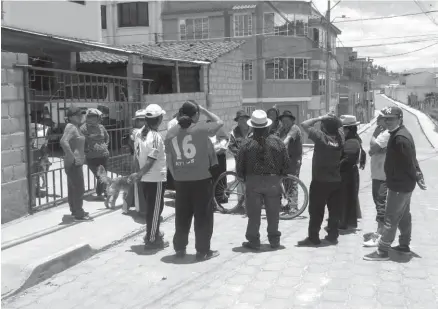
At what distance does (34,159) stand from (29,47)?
264 inches

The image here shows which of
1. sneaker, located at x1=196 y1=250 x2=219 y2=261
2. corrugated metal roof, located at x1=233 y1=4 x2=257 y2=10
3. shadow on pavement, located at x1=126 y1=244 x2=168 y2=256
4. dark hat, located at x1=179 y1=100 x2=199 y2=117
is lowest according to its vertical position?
shadow on pavement, located at x1=126 y1=244 x2=168 y2=256

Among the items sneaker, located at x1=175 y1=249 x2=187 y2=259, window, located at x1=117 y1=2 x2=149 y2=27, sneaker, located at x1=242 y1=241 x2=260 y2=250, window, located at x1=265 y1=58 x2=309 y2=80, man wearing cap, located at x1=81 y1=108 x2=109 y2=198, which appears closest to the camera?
sneaker, located at x1=175 y1=249 x2=187 y2=259

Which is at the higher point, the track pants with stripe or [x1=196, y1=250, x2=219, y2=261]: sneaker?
the track pants with stripe

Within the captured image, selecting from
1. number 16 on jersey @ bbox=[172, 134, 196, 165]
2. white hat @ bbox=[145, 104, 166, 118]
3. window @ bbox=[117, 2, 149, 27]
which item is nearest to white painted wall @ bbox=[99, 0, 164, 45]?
window @ bbox=[117, 2, 149, 27]

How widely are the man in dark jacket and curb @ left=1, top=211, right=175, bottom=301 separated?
331 cm

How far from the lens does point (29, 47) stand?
46.2 ft

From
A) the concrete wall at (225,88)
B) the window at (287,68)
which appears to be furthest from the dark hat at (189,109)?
the window at (287,68)

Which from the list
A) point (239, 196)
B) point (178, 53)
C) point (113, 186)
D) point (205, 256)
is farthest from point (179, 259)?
point (178, 53)

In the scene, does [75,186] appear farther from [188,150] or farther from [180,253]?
[188,150]

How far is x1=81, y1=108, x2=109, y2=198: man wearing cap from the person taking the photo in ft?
28.9

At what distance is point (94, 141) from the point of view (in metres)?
8.87

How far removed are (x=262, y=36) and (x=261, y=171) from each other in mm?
29589

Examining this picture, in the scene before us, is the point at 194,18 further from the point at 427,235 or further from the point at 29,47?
the point at 427,235

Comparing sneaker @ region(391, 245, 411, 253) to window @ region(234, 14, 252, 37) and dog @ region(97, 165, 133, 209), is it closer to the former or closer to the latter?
dog @ region(97, 165, 133, 209)
